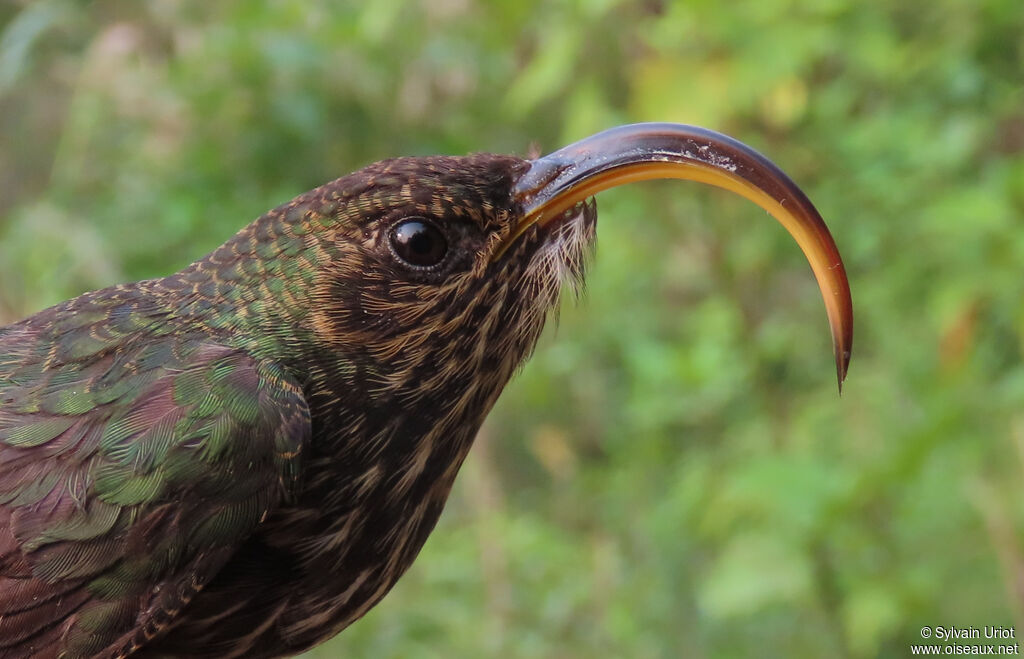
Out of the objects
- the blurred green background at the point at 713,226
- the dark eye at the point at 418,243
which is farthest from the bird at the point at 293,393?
the blurred green background at the point at 713,226

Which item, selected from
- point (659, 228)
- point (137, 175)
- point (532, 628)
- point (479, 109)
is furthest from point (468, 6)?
point (532, 628)

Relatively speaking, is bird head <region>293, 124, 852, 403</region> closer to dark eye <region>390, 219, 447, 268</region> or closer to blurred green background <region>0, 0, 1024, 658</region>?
dark eye <region>390, 219, 447, 268</region>

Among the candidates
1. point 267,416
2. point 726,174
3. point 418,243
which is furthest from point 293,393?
point 726,174

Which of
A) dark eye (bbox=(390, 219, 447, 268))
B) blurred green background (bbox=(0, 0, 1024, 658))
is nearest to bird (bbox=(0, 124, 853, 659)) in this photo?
dark eye (bbox=(390, 219, 447, 268))

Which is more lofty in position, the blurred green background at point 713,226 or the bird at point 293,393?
the blurred green background at point 713,226

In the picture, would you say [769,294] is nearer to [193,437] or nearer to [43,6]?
[43,6]

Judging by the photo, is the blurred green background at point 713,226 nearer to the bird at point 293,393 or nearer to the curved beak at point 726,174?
the bird at point 293,393
